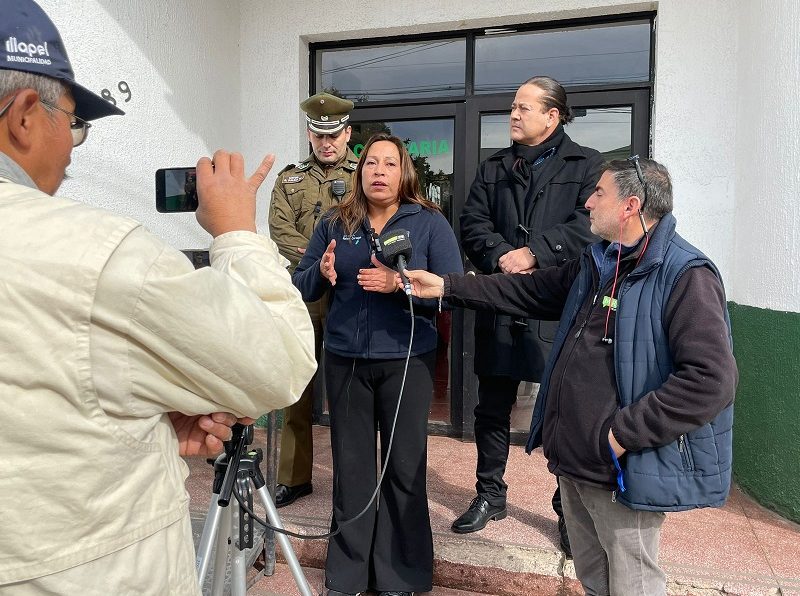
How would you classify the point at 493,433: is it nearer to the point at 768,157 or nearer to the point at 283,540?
the point at 283,540

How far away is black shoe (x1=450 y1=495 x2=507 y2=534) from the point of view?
3.22m

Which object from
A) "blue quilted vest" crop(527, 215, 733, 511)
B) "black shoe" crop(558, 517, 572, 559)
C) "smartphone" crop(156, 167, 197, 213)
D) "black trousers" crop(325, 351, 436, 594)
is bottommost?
"black shoe" crop(558, 517, 572, 559)

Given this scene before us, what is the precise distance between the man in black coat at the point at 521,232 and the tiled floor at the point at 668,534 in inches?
6.0

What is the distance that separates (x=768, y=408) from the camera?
11.9 feet

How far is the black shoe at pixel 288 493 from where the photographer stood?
362 centimetres

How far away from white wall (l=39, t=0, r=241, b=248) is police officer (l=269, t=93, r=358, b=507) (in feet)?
3.17

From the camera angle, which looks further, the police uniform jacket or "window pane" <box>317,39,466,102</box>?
"window pane" <box>317,39,466,102</box>

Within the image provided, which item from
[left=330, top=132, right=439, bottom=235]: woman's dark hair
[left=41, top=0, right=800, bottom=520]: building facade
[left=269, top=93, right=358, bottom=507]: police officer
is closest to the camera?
[left=330, top=132, right=439, bottom=235]: woman's dark hair

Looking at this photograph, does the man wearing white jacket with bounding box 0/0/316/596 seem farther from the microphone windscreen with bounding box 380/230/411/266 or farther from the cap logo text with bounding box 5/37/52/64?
the microphone windscreen with bounding box 380/230/411/266

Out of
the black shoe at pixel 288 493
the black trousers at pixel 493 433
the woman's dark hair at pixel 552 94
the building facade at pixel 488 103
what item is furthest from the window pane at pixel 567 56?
the black shoe at pixel 288 493

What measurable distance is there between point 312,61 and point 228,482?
4.01m

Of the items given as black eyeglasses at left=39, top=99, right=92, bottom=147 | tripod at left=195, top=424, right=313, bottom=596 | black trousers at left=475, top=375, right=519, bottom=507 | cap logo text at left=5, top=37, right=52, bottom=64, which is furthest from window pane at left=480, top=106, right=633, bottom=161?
cap logo text at left=5, top=37, right=52, bottom=64

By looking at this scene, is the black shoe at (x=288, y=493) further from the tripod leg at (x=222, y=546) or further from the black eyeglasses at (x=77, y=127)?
the black eyeglasses at (x=77, y=127)

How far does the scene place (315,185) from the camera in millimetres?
3830
